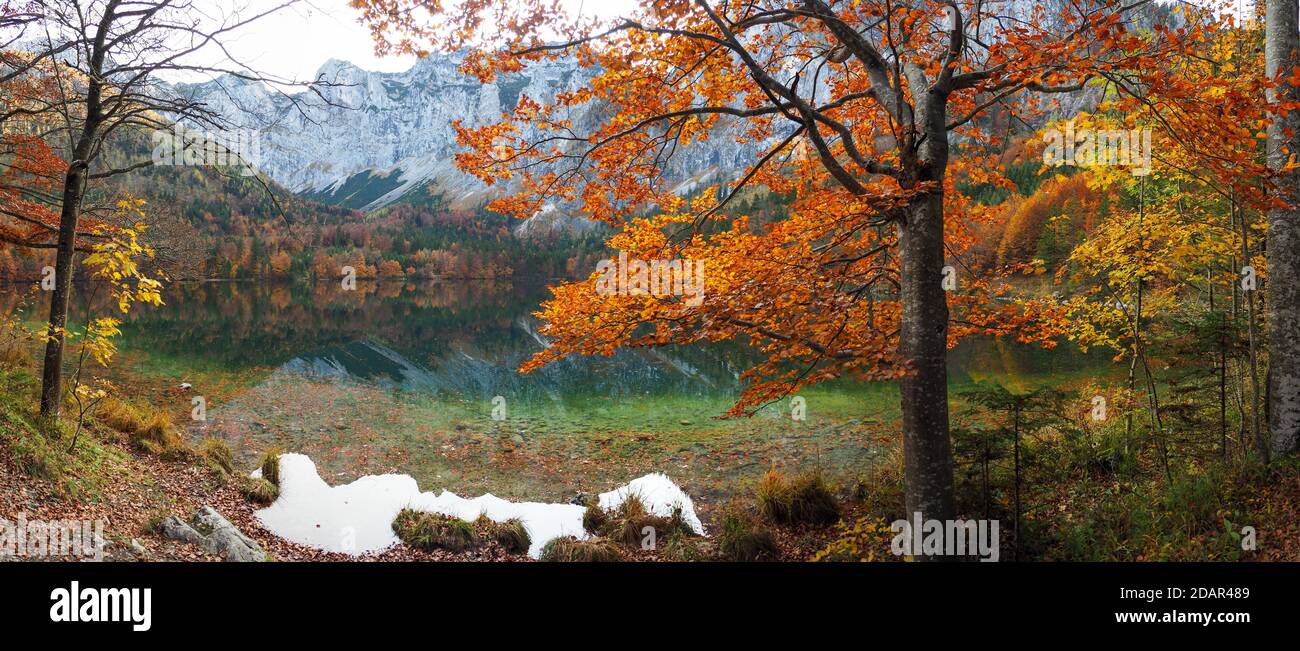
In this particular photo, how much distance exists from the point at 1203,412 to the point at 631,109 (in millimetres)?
8475

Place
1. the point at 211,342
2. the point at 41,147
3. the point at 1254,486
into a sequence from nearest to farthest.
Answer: the point at 1254,486, the point at 41,147, the point at 211,342

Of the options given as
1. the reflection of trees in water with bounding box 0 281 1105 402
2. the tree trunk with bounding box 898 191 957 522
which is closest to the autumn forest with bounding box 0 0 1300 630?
the tree trunk with bounding box 898 191 957 522

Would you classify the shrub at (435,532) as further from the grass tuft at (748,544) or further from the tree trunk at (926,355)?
the tree trunk at (926,355)

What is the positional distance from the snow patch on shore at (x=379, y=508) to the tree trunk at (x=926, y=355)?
5.44 meters

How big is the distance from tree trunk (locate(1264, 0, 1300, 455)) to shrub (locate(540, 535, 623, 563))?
23.6ft

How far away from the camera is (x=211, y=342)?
3241 cm

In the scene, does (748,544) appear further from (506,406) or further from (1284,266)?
(506,406)

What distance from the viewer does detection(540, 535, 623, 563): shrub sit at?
8484 millimetres

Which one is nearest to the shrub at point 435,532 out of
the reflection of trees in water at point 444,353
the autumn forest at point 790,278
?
the autumn forest at point 790,278

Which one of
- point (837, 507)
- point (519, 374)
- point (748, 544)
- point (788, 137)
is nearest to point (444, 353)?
point (519, 374)

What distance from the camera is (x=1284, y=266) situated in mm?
6047
